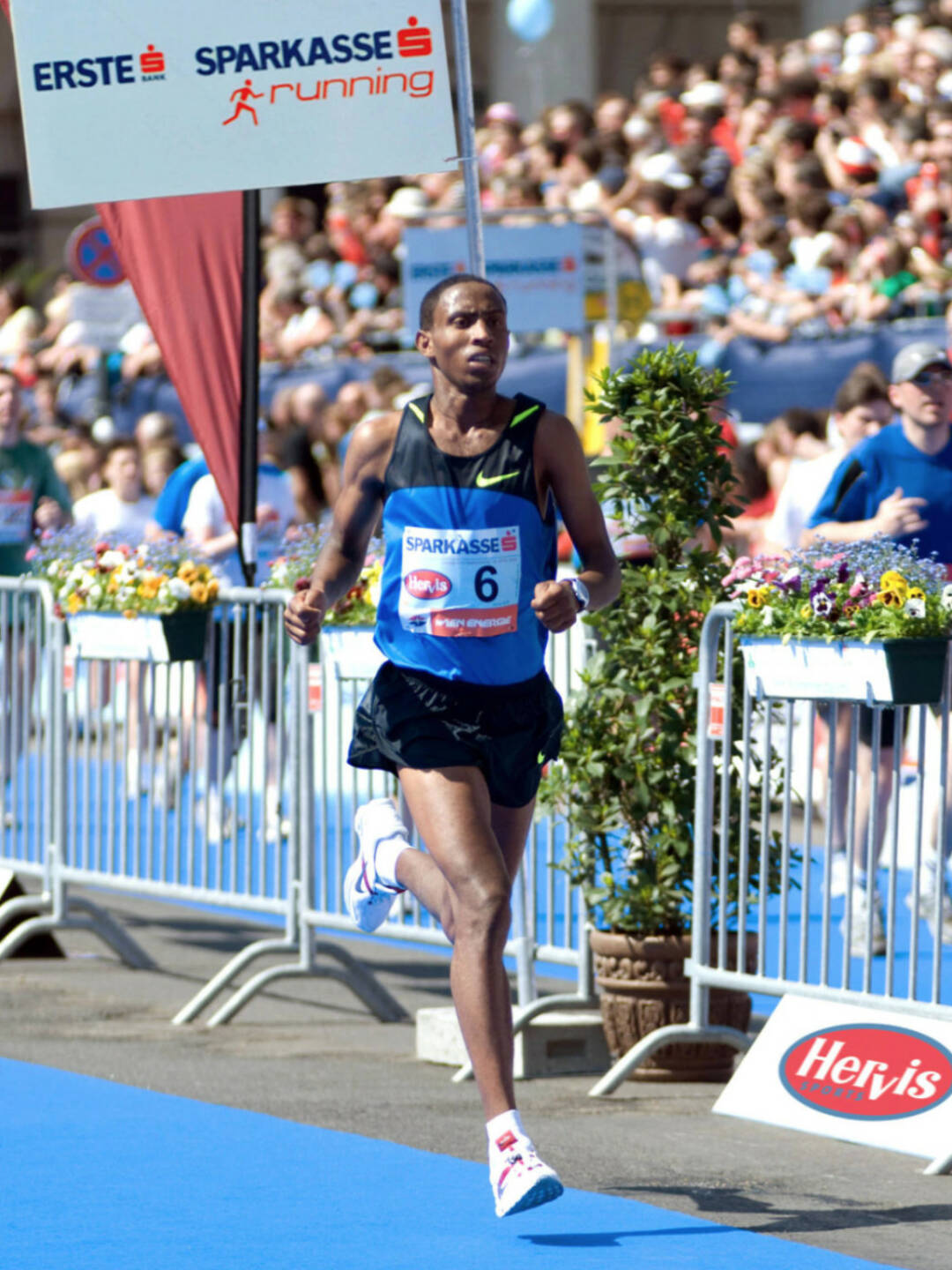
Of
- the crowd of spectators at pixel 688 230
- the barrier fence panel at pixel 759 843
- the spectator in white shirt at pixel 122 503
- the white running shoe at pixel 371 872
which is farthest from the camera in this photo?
the crowd of spectators at pixel 688 230

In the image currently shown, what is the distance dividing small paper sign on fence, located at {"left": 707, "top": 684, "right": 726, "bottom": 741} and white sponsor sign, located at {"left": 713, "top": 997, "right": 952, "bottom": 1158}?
75 centimetres

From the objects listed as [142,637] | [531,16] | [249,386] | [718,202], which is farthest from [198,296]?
[531,16]

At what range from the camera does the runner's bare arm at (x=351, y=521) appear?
550 cm

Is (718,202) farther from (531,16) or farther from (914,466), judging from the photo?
(531,16)

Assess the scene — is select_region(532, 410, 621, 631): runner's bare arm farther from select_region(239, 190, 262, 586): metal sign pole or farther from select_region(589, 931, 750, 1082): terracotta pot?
select_region(239, 190, 262, 586): metal sign pole

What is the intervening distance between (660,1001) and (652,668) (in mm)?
935

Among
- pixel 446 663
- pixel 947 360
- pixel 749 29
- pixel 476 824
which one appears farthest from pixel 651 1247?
pixel 749 29

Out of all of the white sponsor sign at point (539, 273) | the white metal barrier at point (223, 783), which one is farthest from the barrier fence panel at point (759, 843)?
the white sponsor sign at point (539, 273)

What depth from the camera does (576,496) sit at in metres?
5.43

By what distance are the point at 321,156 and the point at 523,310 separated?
729cm

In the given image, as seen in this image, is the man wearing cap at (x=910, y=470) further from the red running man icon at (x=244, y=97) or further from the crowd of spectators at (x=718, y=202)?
the crowd of spectators at (x=718, y=202)

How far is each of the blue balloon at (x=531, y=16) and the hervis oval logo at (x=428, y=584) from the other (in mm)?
23769

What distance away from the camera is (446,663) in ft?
17.6

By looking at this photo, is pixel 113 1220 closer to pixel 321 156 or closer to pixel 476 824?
pixel 476 824
